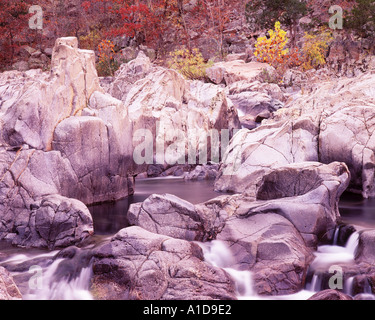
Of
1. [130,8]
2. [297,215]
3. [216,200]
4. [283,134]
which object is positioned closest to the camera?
[297,215]

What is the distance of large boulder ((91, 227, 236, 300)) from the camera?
6672mm

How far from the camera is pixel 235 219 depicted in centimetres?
898

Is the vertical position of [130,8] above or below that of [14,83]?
above

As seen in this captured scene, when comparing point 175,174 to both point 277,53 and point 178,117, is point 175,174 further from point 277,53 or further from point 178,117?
point 277,53

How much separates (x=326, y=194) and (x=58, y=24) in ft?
113

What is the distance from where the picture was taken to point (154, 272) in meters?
6.86

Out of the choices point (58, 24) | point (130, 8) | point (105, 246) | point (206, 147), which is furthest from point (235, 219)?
point (58, 24)

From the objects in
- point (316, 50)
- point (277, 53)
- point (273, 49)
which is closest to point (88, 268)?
point (277, 53)

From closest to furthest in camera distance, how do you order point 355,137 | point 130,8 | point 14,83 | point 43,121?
point 43,121
point 355,137
point 14,83
point 130,8
